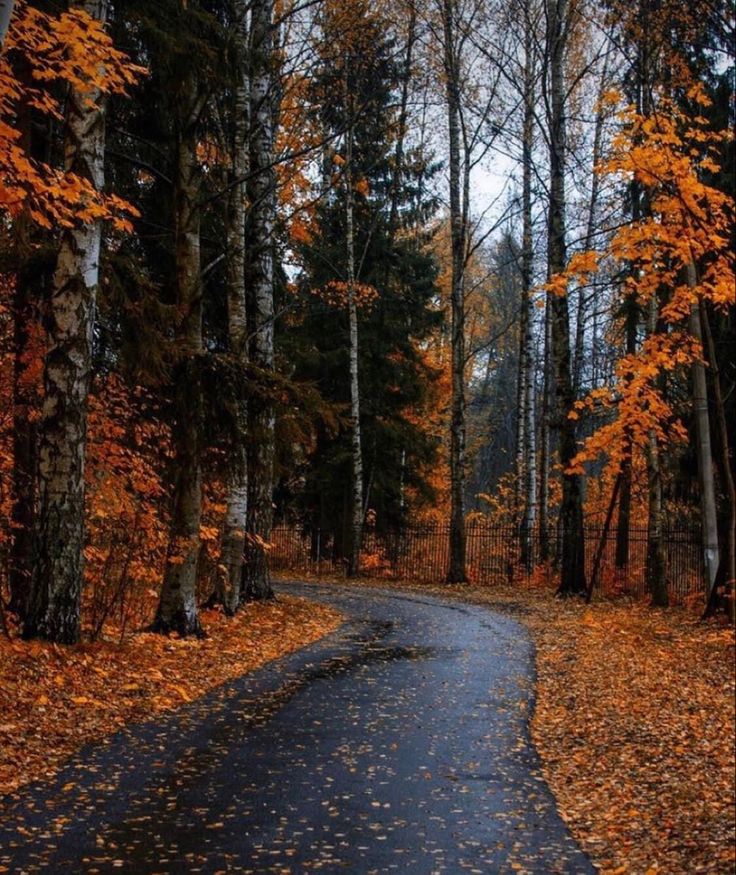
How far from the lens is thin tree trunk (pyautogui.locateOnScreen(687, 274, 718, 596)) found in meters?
13.4

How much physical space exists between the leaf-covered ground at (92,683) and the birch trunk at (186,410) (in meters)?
0.60

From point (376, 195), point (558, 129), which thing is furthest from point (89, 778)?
point (376, 195)

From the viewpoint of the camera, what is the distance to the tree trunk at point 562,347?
1891 cm

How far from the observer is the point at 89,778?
583cm

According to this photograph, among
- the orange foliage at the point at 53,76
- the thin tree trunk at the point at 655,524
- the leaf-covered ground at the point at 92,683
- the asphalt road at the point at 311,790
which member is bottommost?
the asphalt road at the point at 311,790

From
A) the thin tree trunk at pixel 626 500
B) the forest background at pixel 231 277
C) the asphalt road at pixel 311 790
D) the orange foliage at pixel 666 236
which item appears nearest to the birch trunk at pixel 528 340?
the forest background at pixel 231 277

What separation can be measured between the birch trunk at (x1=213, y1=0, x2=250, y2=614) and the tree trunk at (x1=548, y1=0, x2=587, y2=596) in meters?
8.10

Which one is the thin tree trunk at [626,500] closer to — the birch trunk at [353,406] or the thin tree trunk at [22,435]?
the birch trunk at [353,406]

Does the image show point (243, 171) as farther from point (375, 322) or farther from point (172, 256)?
point (375, 322)

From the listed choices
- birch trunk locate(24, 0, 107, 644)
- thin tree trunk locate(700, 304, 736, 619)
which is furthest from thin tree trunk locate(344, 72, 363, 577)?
birch trunk locate(24, 0, 107, 644)

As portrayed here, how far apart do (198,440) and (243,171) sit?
4772 mm

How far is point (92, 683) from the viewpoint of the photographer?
8.09 meters

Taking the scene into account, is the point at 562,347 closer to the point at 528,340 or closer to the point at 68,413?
the point at 528,340

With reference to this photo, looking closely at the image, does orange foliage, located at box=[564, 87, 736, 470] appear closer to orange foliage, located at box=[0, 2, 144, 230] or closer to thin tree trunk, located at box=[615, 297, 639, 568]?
thin tree trunk, located at box=[615, 297, 639, 568]
